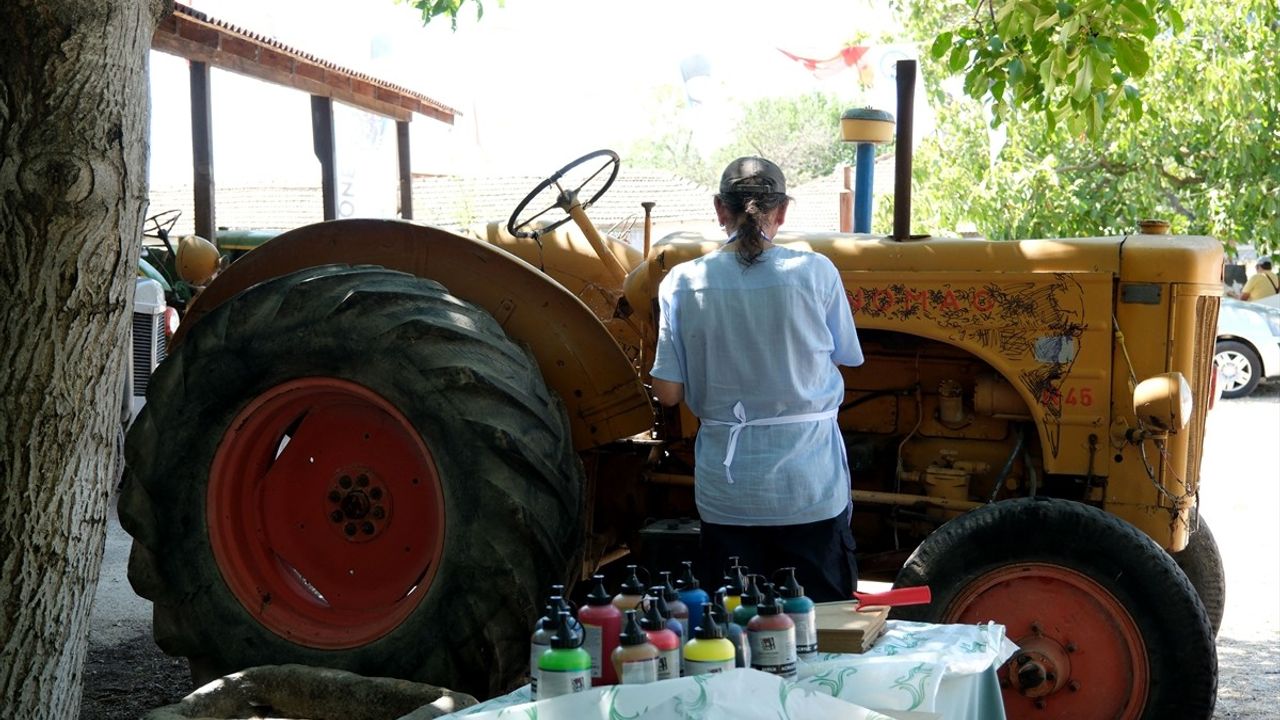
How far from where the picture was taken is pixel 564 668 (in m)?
2.48

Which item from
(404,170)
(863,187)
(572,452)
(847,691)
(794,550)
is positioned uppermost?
(404,170)

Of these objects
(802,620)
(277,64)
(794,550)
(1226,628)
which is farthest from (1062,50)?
(277,64)

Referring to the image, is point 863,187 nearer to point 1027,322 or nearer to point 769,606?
point 1027,322

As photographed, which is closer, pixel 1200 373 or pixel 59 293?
A: pixel 59 293

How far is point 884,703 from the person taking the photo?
2.71 meters

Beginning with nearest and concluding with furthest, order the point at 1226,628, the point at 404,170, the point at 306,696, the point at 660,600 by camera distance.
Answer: the point at 660,600, the point at 306,696, the point at 1226,628, the point at 404,170

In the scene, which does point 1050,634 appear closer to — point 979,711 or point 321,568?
point 979,711

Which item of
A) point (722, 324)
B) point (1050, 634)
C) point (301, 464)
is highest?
point (722, 324)

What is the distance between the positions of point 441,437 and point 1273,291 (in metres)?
15.3

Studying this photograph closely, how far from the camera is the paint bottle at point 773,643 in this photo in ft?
8.65

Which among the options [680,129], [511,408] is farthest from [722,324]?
[680,129]

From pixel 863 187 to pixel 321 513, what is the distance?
2.15 meters

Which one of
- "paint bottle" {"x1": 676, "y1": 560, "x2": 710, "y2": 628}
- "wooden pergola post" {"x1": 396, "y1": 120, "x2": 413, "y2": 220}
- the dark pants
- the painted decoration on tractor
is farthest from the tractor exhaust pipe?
"wooden pergola post" {"x1": 396, "y1": 120, "x2": 413, "y2": 220}

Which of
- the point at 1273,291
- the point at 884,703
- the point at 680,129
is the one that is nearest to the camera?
the point at 884,703
